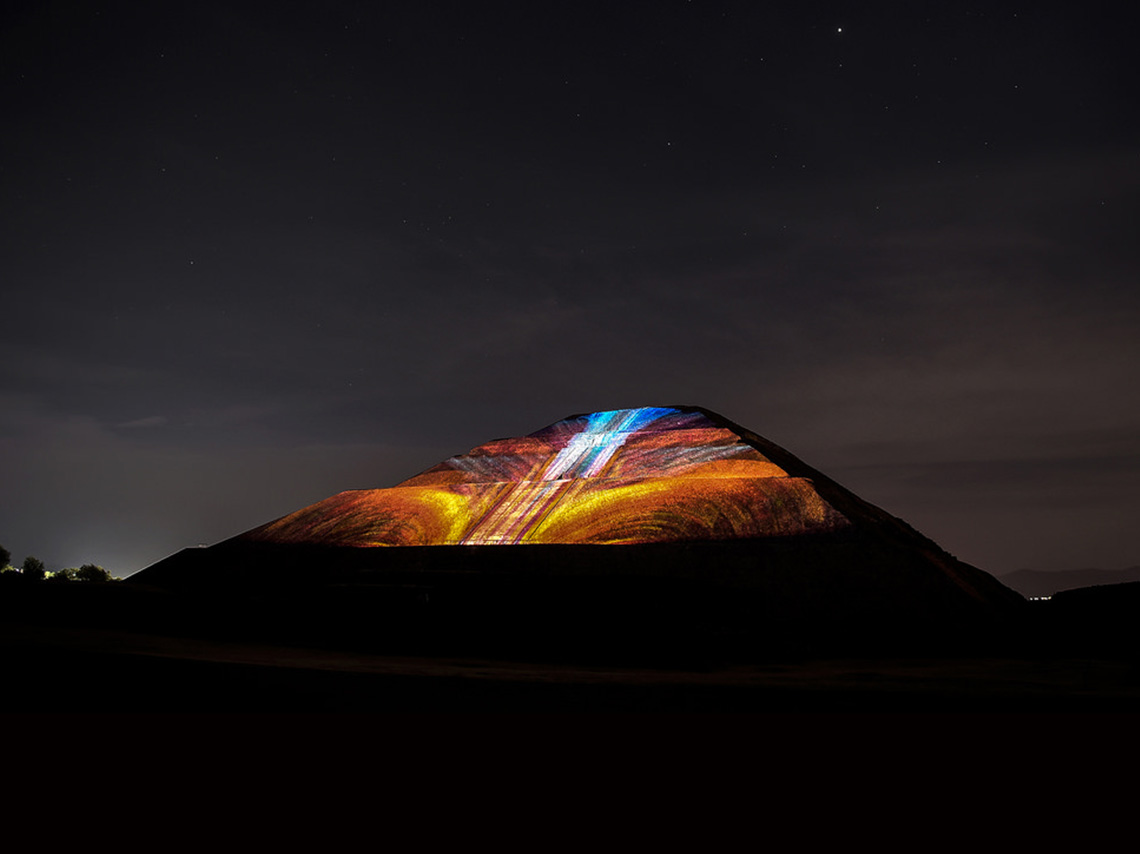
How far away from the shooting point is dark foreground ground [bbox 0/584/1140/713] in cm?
1154

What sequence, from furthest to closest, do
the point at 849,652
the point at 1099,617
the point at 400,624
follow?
the point at 1099,617
the point at 849,652
the point at 400,624

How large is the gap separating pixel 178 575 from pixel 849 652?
977 inches

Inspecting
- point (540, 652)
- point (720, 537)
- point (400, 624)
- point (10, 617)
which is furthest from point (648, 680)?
point (10, 617)

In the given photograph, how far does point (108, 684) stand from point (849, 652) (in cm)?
1780

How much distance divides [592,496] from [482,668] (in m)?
15.6

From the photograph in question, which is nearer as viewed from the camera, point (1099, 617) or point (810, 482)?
point (1099, 617)

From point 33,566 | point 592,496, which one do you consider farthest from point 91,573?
point 592,496

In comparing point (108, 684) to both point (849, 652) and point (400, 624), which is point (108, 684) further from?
point (849, 652)

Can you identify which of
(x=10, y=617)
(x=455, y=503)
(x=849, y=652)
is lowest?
(x=849, y=652)

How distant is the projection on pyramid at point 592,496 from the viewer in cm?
2833

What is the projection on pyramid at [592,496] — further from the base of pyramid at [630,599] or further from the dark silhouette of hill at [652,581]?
the base of pyramid at [630,599]

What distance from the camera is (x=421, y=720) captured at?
9945 mm

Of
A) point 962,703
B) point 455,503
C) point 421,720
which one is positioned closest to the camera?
point 421,720

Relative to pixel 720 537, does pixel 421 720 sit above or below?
below
